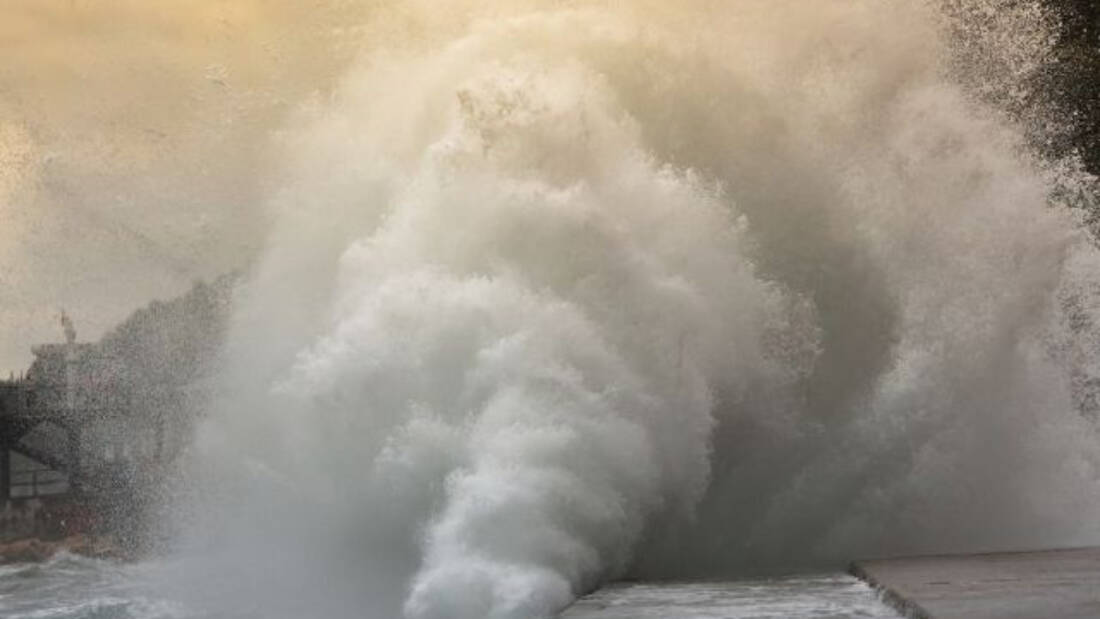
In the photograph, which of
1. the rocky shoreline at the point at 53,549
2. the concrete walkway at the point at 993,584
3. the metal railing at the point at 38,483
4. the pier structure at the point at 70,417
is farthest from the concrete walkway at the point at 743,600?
the metal railing at the point at 38,483

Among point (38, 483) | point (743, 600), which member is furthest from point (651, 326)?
point (38, 483)

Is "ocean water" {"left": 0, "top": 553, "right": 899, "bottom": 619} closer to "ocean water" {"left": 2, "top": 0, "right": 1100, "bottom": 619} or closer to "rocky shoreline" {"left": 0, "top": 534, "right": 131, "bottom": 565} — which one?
"ocean water" {"left": 2, "top": 0, "right": 1100, "bottom": 619}

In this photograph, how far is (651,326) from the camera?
38.3 feet

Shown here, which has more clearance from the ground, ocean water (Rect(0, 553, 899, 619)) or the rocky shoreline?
the rocky shoreline

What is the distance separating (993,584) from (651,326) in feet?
12.8

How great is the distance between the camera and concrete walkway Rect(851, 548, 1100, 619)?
7.17m

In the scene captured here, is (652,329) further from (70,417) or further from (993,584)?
(70,417)

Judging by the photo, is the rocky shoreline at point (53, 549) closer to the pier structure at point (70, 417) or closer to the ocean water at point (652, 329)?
the pier structure at point (70, 417)

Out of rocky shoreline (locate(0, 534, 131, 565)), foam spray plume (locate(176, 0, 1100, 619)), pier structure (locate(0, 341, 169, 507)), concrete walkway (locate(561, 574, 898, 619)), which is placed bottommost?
concrete walkway (locate(561, 574, 898, 619))

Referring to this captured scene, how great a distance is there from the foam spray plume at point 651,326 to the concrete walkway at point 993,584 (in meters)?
1.80

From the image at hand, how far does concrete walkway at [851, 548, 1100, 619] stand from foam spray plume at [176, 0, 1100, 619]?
1801 millimetres

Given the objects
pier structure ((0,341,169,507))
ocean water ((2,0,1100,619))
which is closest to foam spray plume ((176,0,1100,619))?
ocean water ((2,0,1100,619))

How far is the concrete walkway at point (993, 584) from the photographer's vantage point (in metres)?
7.17

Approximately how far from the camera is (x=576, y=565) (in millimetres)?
9391
